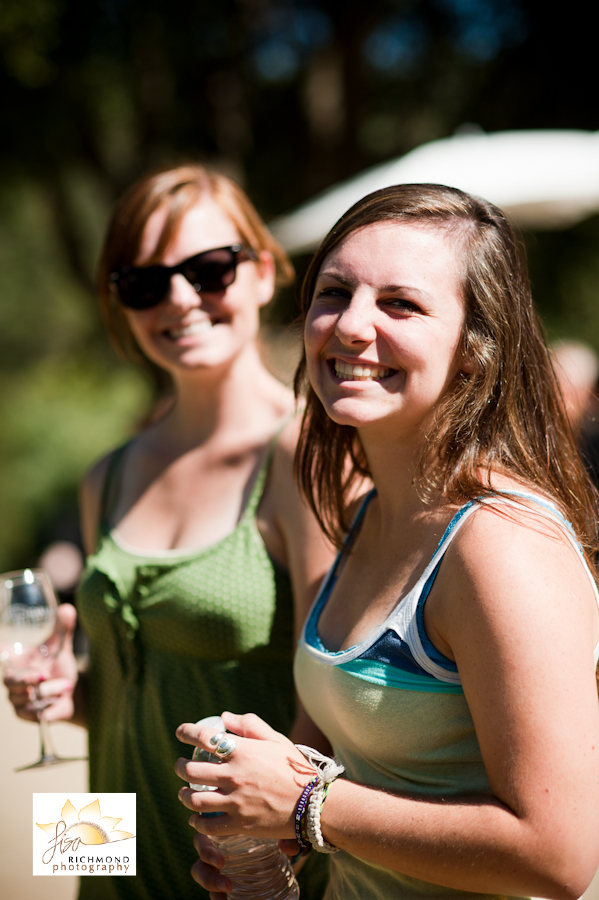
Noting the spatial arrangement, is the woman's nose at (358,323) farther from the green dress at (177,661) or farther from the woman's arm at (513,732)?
the green dress at (177,661)

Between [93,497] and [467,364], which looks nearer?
[467,364]

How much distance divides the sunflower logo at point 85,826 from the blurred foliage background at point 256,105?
5079 mm

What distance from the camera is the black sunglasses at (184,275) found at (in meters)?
2.39

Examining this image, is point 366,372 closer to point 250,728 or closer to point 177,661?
point 250,728

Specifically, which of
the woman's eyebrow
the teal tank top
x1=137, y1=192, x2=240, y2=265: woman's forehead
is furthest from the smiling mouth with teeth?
the teal tank top

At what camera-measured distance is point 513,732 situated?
3.87 ft

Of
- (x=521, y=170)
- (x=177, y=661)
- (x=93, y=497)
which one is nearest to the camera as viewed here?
(x=177, y=661)

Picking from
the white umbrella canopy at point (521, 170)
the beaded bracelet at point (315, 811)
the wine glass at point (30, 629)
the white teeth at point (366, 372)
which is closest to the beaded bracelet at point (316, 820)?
the beaded bracelet at point (315, 811)

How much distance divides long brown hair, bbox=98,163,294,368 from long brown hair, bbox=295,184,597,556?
988 mm

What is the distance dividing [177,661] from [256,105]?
808cm

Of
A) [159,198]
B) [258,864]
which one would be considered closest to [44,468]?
[159,198]

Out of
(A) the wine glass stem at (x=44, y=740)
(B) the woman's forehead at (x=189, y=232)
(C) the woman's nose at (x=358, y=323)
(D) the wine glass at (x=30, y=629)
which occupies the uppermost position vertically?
(B) the woman's forehead at (x=189, y=232)

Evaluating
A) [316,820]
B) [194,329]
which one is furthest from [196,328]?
[316,820]

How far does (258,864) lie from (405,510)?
2.59ft
